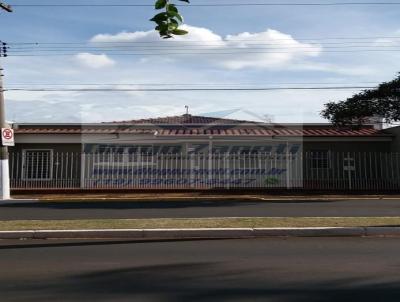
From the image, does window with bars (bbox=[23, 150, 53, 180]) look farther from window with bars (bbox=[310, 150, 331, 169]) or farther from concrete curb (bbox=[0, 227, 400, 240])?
concrete curb (bbox=[0, 227, 400, 240])

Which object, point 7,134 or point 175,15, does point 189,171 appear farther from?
point 175,15

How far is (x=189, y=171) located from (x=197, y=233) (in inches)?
468

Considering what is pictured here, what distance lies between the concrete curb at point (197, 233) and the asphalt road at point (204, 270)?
50 cm

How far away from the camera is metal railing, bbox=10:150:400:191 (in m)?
21.7

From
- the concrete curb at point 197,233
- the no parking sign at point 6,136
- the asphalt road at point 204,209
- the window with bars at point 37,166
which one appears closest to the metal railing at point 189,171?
the window with bars at point 37,166

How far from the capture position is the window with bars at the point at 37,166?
73.2 ft

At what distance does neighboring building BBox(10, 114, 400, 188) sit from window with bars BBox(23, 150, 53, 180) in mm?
41

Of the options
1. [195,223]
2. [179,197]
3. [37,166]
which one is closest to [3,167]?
[37,166]

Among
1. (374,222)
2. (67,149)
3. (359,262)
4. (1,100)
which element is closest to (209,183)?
(67,149)

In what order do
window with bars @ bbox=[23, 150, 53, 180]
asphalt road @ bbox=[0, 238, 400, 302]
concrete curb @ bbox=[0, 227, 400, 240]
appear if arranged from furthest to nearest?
window with bars @ bbox=[23, 150, 53, 180], concrete curb @ bbox=[0, 227, 400, 240], asphalt road @ bbox=[0, 238, 400, 302]

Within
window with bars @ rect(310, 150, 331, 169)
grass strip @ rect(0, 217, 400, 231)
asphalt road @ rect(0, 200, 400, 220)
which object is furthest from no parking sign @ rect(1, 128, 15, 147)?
window with bars @ rect(310, 150, 331, 169)

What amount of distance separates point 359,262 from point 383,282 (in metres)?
1.26

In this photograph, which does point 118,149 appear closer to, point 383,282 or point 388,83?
point 388,83

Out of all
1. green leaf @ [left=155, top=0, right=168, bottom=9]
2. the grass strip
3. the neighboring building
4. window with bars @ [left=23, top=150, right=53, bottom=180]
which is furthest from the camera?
window with bars @ [left=23, top=150, right=53, bottom=180]
